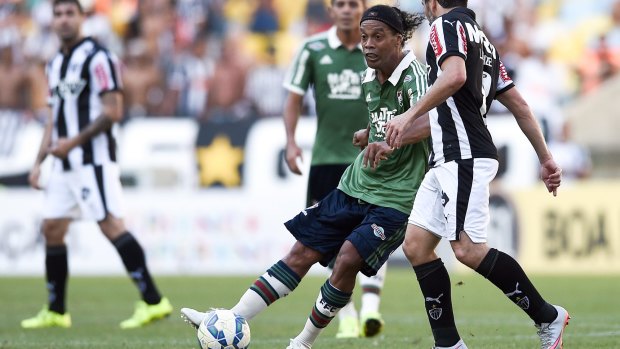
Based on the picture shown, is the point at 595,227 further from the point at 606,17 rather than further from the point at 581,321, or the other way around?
the point at 581,321

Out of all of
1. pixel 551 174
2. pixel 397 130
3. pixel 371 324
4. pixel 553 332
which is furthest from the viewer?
pixel 371 324

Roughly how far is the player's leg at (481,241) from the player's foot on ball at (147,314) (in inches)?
152

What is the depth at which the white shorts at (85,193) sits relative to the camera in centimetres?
928

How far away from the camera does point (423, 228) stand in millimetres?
6133

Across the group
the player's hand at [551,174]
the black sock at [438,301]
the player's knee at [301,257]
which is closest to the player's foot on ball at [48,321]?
the player's knee at [301,257]

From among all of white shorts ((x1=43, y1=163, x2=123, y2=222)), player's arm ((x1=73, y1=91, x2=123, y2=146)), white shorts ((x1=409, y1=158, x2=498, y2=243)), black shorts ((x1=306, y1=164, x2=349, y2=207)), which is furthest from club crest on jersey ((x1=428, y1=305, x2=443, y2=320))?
player's arm ((x1=73, y1=91, x2=123, y2=146))

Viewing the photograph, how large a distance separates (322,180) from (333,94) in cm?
67

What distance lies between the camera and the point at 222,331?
6195 mm

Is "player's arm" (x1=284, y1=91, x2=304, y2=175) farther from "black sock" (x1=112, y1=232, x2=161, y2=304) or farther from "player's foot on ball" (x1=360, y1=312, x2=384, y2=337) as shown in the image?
"black sock" (x1=112, y1=232, x2=161, y2=304)

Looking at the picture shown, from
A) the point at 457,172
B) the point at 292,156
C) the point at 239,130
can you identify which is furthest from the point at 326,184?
the point at 239,130

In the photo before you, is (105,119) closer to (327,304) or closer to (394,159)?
(394,159)

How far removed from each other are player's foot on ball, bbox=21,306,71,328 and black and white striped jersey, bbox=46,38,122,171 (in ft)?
4.00

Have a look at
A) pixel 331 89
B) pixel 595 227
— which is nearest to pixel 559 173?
pixel 331 89

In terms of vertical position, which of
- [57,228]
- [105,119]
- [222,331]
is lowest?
[57,228]
